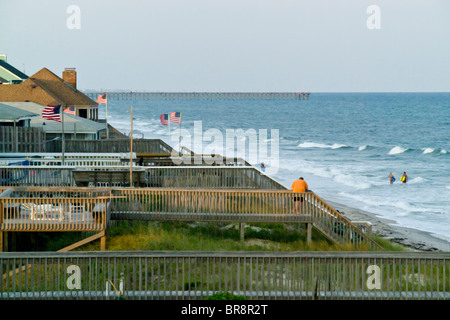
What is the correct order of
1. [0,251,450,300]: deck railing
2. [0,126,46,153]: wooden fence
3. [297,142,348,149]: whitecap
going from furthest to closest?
[297,142,348,149]: whitecap
[0,126,46,153]: wooden fence
[0,251,450,300]: deck railing

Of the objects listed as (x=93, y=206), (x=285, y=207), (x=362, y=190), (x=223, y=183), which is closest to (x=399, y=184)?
(x=362, y=190)

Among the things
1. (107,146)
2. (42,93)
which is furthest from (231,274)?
(42,93)

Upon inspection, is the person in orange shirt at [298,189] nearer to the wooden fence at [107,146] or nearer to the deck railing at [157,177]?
the deck railing at [157,177]

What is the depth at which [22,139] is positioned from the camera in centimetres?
3144

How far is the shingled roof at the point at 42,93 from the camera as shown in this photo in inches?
1877

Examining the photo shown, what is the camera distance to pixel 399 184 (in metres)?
43.1

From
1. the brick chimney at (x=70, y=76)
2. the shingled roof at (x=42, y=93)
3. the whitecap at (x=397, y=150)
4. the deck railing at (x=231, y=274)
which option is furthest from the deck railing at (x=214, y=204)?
the whitecap at (x=397, y=150)

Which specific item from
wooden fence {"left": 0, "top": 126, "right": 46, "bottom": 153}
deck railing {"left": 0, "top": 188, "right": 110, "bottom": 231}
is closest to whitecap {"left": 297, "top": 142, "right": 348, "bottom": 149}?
wooden fence {"left": 0, "top": 126, "right": 46, "bottom": 153}

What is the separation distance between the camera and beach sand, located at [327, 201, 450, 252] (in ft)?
78.9

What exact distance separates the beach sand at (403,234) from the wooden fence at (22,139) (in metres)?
14.8

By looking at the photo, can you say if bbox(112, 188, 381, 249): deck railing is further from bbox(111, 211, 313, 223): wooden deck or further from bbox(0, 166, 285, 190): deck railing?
bbox(0, 166, 285, 190): deck railing

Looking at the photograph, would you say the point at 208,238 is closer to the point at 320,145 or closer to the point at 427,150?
the point at 427,150

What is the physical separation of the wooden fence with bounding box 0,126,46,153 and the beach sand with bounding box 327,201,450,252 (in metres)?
14.8
